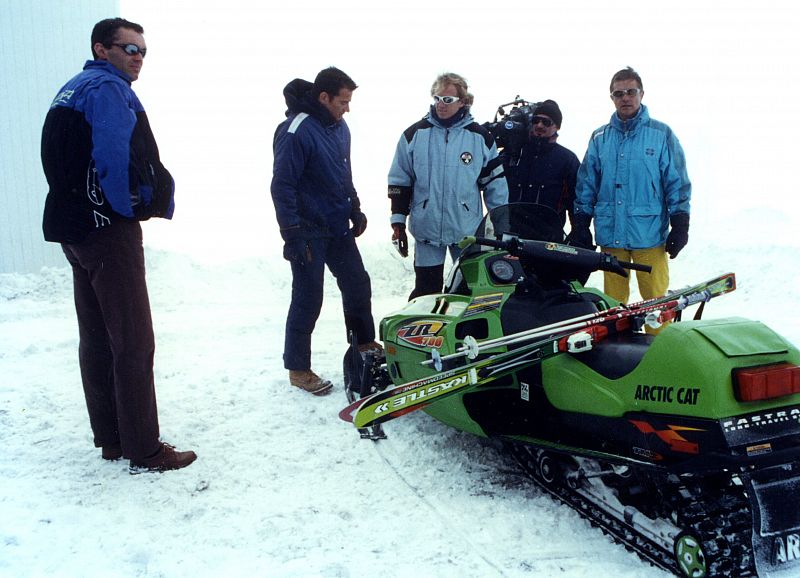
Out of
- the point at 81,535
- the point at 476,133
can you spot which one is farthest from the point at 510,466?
the point at 476,133

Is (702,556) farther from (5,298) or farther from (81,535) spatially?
(5,298)

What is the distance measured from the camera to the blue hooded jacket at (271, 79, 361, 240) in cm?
465

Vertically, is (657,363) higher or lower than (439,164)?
lower

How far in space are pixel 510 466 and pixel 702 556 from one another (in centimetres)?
135

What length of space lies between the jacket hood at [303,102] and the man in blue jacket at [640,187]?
1.96m

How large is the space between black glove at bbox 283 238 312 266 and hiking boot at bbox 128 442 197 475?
161 cm

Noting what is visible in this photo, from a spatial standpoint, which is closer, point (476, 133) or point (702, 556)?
point (702, 556)

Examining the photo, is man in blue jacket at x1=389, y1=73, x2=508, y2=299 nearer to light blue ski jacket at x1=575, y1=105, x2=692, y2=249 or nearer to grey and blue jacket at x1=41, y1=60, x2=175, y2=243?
light blue ski jacket at x1=575, y1=105, x2=692, y2=249

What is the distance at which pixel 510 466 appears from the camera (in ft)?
11.6

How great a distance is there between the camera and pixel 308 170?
15.8 ft

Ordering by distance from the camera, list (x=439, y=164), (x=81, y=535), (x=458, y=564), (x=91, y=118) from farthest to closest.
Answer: (x=439, y=164) → (x=91, y=118) → (x=81, y=535) → (x=458, y=564)

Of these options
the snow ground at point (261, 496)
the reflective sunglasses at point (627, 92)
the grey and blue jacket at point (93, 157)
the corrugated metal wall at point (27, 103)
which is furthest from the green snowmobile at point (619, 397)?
the corrugated metal wall at point (27, 103)

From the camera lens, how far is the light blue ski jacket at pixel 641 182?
14.9 ft

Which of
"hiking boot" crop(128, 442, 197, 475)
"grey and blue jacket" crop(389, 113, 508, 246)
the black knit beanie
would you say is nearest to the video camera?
the black knit beanie
